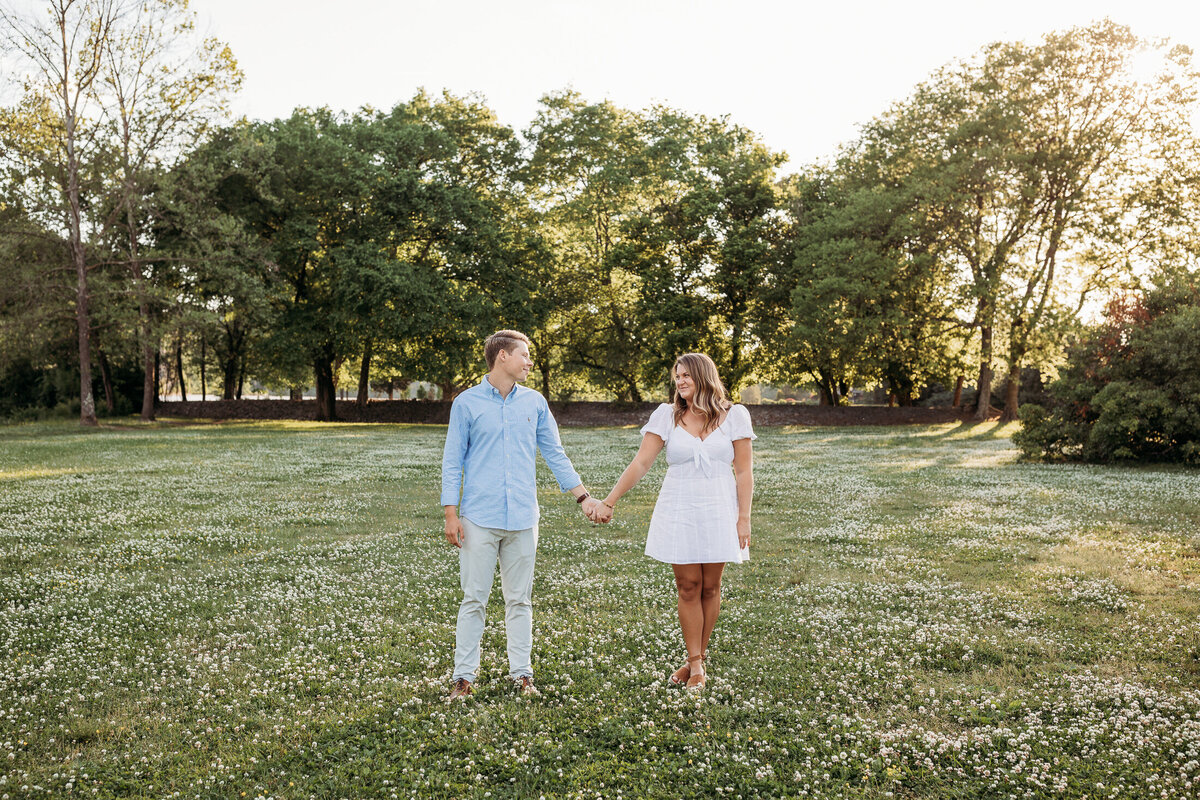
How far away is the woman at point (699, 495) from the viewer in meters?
6.28

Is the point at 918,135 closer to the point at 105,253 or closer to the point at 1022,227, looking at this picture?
the point at 1022,227

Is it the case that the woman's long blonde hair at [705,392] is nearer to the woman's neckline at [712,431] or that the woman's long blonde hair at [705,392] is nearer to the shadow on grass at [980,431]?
the woman's neckline at [712,431]

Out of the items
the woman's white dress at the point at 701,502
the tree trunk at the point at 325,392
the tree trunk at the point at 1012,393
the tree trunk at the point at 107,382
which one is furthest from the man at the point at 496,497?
the tree trunk at the point at 107,382

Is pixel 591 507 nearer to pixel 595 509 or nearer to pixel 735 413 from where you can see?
pixel 595 509

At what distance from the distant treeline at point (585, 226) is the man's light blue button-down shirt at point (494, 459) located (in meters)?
37.7

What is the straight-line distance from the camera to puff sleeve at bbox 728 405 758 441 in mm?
6320

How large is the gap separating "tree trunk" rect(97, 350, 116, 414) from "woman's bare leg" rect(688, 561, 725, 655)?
53951 mm

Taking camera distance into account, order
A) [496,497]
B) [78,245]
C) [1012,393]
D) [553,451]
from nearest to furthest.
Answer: [496,497] < [553,451] < [78,245] < [1012,393]

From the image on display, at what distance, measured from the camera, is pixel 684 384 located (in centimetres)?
639

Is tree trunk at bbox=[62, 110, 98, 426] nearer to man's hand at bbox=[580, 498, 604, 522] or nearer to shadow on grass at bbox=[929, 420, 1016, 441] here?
man's hand at bbox=[580, 498, 604, 522]

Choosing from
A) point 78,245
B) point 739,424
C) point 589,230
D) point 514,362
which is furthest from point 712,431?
point 589,230

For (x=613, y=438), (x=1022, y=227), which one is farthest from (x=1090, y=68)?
(x=613, y=438)

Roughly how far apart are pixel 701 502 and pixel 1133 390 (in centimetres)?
2273

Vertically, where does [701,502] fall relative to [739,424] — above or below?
below
